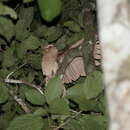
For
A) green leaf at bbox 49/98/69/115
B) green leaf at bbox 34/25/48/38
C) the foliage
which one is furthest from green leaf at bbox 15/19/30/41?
green leaf at bbox 49/98/69/115

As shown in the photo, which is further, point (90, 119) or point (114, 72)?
point (90, 119)

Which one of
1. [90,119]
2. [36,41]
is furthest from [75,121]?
[36,41]

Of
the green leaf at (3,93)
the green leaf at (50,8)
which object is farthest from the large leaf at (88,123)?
the green leaf at (50,8)

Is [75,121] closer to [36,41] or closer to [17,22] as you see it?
[36,41]

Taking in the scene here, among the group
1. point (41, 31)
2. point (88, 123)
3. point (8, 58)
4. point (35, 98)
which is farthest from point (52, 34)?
point (88, 123)

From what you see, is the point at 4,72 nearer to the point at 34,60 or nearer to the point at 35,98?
the point at 34,60

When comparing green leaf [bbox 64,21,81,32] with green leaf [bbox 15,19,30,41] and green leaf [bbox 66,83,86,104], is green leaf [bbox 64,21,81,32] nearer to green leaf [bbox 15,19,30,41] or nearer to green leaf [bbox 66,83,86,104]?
green leaf [bbox 15,19,30,41]

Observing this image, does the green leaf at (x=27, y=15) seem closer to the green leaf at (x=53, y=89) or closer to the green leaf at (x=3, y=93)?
the green leaf at (x=3, y=93)
